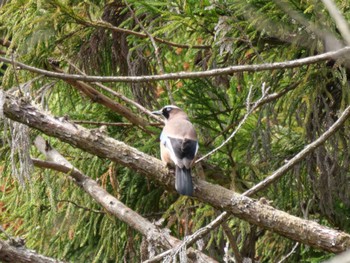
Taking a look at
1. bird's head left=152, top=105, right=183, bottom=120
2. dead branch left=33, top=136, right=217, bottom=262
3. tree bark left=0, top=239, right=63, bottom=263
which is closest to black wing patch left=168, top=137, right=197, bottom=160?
dead branch left=33, top=136, right=217, bottom=262

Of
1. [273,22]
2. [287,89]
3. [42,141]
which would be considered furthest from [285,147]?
[42,141]

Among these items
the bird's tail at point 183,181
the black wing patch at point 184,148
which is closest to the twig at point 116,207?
the bird's tail at point 183,181

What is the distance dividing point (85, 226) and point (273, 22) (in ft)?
6.07

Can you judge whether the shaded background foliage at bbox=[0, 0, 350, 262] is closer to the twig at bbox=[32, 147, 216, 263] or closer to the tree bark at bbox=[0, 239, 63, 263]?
the twig at bbox=[32, 147, 216, 263]

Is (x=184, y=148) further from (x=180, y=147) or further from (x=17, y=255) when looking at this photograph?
(x=17, y=255)

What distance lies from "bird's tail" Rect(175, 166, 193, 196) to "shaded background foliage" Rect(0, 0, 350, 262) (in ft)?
1.64

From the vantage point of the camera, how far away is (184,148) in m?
4.38

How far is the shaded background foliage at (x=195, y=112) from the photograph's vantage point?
4172 mm

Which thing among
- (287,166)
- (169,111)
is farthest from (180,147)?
(287,166)

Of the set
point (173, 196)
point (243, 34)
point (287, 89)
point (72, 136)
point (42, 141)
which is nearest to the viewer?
point (72, 136)

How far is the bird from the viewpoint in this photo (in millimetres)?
3957

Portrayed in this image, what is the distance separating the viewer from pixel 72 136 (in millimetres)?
3707

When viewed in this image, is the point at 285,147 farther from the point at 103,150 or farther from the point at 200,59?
the point at 103,150

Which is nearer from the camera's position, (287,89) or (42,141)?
(287,89)
